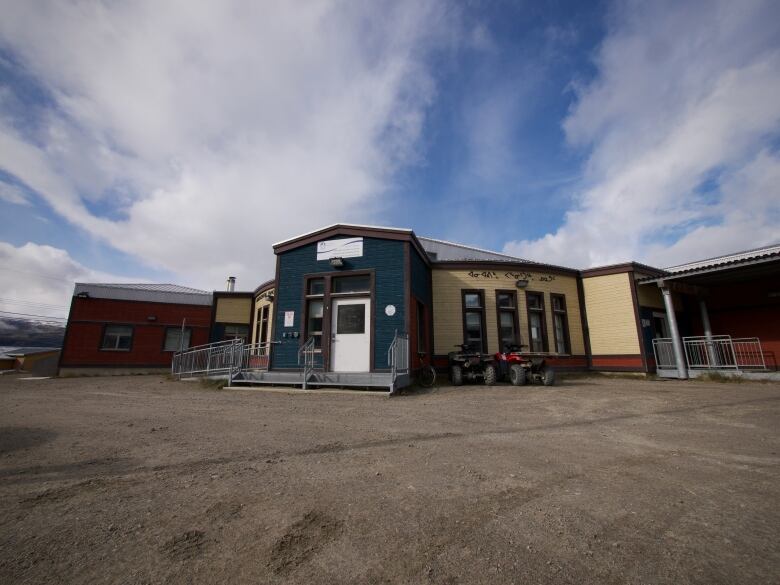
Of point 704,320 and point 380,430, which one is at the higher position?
point 704,320

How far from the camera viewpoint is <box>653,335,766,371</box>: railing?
38.0 ft

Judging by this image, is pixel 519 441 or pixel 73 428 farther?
pixel 73 428

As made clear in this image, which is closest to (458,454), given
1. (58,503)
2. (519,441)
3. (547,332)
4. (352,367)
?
(519,441)

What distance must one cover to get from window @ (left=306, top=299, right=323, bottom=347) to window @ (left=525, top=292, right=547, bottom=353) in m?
7.95

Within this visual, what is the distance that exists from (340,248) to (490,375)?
5875 mm

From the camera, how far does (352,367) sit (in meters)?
10.0

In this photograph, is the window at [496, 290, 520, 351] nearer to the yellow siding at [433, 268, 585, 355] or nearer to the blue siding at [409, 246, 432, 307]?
the yellow siding at [433, 268, 585, 355]

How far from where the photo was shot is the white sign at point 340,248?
10734 millimetres

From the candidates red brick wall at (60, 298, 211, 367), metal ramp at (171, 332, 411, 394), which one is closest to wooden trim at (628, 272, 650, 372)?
metal ramp at (171, 332, 411, 394)

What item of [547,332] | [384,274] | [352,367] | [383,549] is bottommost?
[383,549]

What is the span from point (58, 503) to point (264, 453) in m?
1.60

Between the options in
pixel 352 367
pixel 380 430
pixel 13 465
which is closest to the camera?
pixel 13 465

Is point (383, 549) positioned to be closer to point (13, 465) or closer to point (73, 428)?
point (13, 465)

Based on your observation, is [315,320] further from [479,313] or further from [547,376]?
[547,376]
